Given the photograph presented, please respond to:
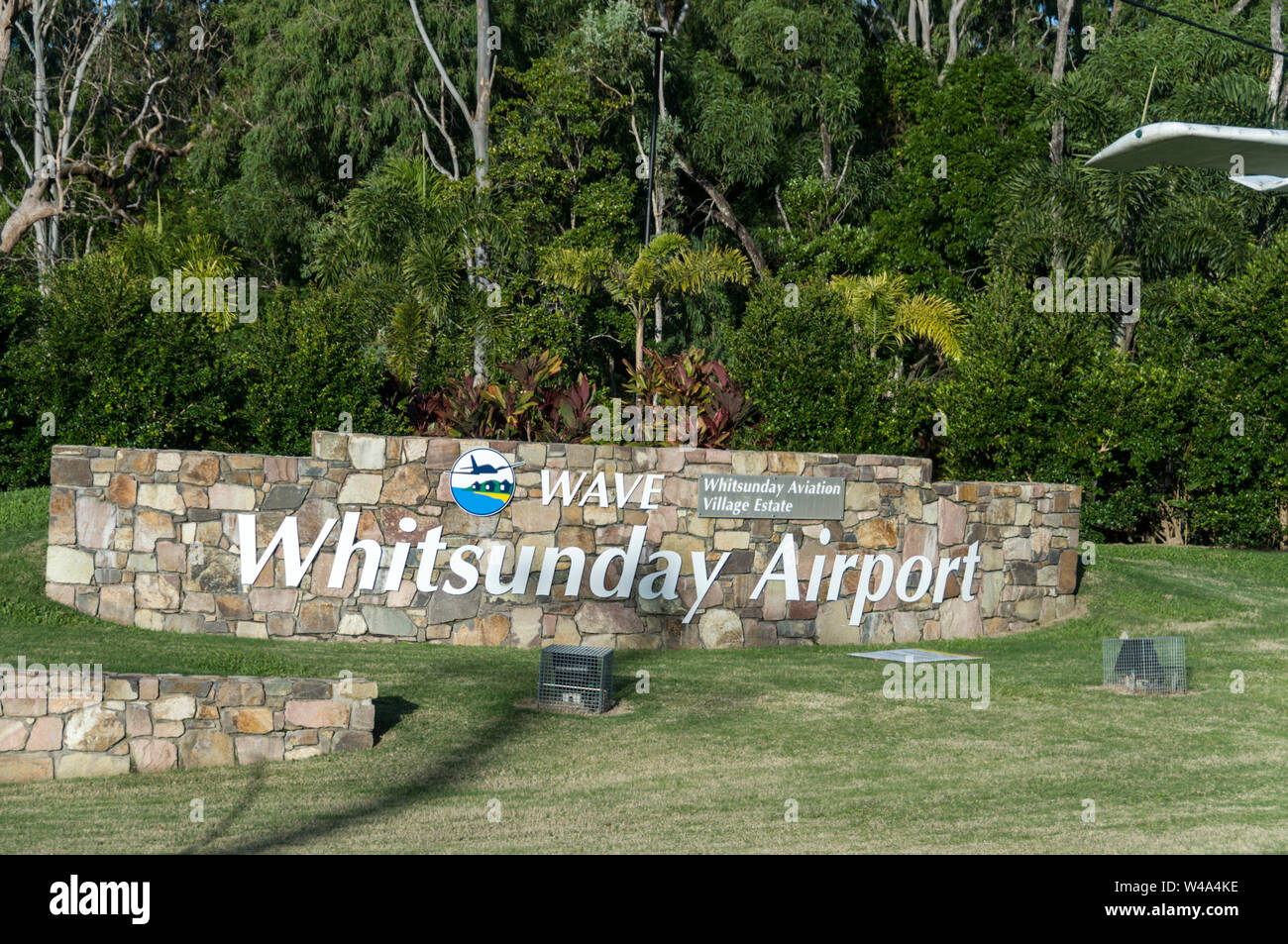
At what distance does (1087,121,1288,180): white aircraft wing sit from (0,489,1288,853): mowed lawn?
4.90 metres

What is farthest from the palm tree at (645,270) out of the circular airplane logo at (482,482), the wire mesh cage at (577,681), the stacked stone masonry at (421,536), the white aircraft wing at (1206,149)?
the wire mesh cage at (577,681)

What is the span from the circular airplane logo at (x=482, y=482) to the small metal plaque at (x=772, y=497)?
2288 millimetres

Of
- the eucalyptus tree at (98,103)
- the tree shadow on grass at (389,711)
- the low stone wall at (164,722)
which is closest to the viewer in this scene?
the low stone wall at (164,722)

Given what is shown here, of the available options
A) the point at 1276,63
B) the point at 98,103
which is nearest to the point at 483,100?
the point at 98,103

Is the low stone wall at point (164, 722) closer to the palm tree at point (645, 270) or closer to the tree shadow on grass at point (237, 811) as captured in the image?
the tree shadow on grass at point (237, 811)

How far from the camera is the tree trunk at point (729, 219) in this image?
3153cm

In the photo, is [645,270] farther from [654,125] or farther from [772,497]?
[772,497]

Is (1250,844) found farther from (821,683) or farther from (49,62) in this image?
(49,62)

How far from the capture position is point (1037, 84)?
30.4 meters

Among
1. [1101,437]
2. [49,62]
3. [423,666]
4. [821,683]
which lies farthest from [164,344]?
[49,62]

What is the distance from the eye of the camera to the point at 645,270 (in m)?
22.6

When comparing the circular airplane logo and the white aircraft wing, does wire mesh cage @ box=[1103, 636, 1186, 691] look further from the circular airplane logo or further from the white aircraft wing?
the circular airplane logo

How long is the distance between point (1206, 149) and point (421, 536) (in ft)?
29.3

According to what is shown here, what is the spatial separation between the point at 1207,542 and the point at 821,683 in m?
12.5
